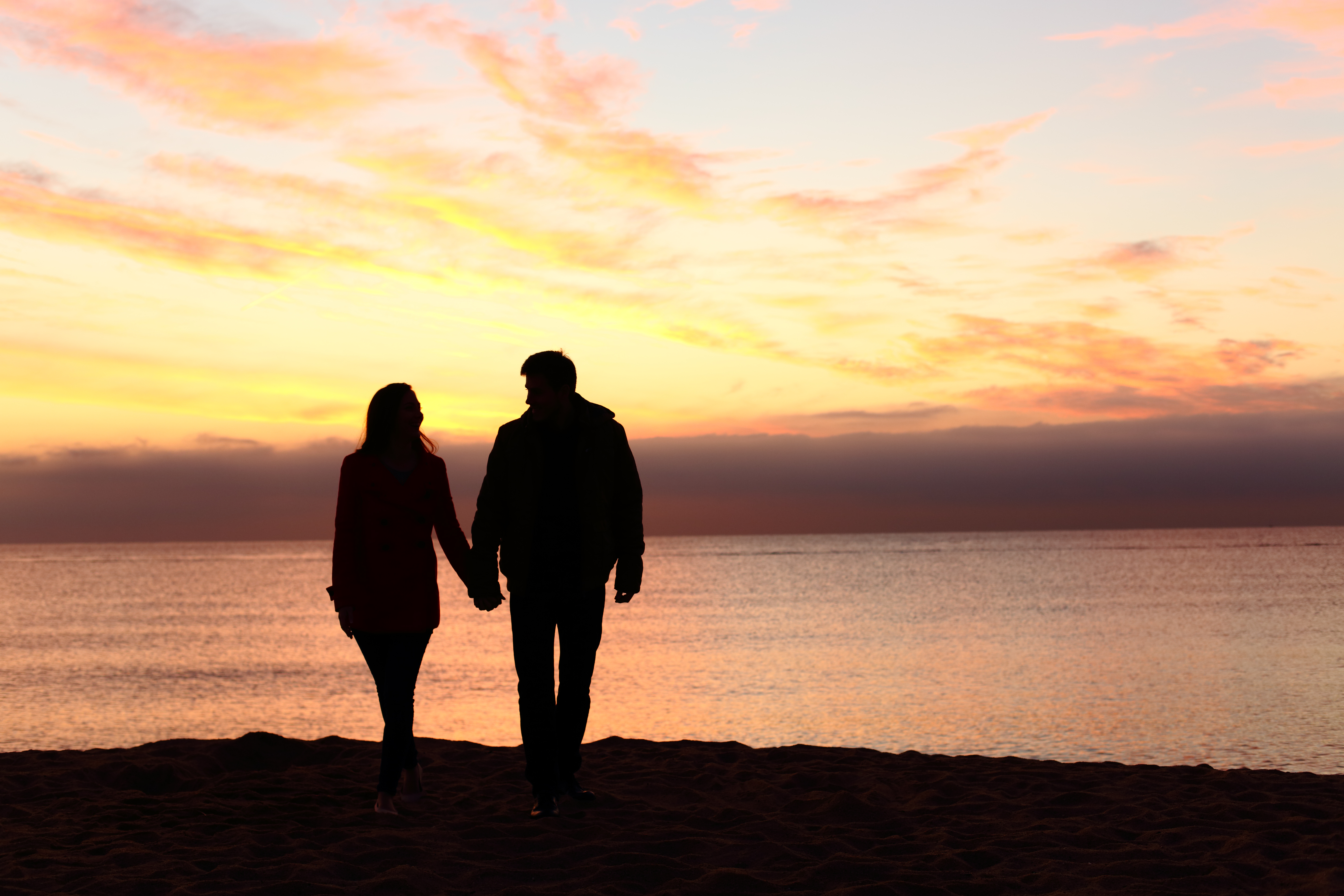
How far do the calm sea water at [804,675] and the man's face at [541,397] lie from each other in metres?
8.33

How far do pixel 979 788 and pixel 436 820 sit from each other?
3416mm

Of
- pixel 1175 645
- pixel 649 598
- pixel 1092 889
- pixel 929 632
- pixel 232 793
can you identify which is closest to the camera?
pixel 1092 889

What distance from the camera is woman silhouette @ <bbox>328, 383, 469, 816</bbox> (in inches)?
220

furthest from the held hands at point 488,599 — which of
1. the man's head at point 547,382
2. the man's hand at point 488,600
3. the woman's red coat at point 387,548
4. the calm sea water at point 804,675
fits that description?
the calm sea water at point 804,675

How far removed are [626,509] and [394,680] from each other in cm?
161

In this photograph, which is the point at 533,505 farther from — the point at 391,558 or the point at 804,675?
the point at 804,675

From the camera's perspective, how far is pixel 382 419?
18.6 feet

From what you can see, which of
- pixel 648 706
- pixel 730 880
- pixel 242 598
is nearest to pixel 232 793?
pixel 730 880

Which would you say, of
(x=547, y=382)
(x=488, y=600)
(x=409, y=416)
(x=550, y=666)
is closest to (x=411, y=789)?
(x=550, y=666)

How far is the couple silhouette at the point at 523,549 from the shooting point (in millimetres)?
5469

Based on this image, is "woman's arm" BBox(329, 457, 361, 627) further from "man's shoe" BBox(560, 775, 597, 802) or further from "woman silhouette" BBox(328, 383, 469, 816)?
"man's shoe" BBox(560, 775, 597, 802)

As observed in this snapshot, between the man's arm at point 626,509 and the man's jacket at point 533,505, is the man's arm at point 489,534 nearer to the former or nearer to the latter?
the man's jacket at point 533,505

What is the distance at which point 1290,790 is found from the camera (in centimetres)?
634

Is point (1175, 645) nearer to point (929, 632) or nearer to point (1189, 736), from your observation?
point (929, 632)
